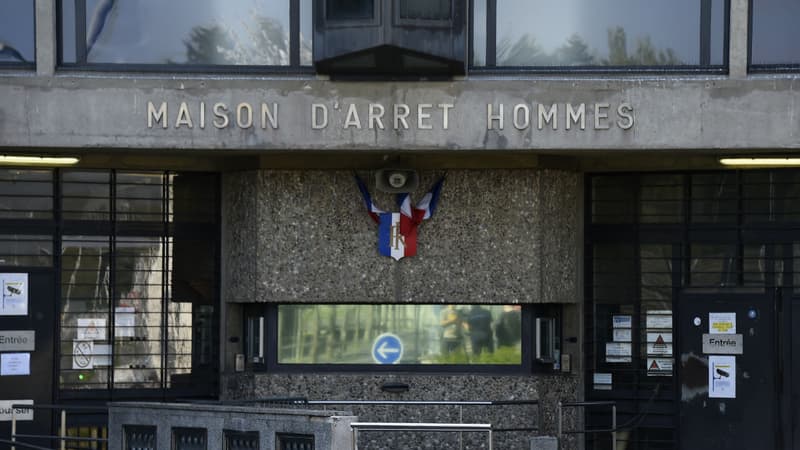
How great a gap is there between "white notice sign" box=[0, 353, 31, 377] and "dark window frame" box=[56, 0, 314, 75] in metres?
3.62

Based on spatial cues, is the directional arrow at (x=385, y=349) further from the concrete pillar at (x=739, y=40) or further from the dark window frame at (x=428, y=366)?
the concrete pillar at (x=739, y=40)

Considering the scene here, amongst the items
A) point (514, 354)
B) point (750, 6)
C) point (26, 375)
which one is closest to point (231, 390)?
point (26, 375)

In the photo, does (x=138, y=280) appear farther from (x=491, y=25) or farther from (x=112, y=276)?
(x=491, y=25)

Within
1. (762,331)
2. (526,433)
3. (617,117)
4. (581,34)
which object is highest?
(581,34)

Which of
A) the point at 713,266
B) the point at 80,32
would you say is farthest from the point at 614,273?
the point at 80,32

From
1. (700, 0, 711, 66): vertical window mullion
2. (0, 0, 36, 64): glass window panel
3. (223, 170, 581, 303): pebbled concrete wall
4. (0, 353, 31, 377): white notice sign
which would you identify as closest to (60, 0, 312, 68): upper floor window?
(0, 0, 36, 64): glass window panel

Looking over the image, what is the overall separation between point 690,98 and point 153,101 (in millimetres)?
6157

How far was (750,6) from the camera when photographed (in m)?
16.2

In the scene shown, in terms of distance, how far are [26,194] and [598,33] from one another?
7.23 meters

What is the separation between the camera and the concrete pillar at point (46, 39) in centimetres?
1614

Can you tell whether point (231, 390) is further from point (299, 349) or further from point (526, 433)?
point (526, 433)

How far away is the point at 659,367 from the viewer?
17.9 m

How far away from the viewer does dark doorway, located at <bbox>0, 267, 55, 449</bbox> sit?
677 inches

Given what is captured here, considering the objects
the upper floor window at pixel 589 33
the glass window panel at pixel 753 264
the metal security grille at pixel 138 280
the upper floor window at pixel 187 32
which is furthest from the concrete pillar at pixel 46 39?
the glass window panel at pixel 753 264
